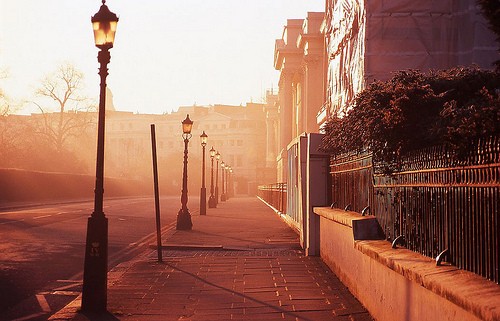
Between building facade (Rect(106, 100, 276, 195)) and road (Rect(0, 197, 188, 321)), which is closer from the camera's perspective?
road (Rect(0, 197, 188, 321))

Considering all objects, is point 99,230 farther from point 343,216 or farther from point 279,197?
point 279,197

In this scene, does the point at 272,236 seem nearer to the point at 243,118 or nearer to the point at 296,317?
the point at 296,317

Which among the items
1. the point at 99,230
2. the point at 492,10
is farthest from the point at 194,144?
the point at 492,10

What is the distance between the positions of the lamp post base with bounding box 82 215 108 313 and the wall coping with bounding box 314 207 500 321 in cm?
307

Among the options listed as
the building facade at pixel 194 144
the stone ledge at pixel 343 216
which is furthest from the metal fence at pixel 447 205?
the building facade at pixel 194 144

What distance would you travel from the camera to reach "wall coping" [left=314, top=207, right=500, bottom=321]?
4359 mm

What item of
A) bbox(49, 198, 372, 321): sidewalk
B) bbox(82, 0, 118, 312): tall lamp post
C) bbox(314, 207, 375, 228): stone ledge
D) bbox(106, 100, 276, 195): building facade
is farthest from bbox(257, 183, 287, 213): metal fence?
bbox(106, 100, 276, 195): building facade

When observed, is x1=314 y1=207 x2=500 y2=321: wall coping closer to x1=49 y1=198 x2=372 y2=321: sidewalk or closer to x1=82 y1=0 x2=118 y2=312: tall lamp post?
x1=49 y1=198 x2=372 y2=321: sidewalk

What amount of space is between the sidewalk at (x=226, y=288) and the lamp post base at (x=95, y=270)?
0.19m

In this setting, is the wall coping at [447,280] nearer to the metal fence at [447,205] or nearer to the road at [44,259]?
the metal fence at [447,205]

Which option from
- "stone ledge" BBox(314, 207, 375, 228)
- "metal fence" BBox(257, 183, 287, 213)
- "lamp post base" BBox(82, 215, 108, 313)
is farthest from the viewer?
"metal fence" BBox(257, 183, 287, 213)

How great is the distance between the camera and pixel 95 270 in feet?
30.1

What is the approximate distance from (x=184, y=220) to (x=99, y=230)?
16.7m

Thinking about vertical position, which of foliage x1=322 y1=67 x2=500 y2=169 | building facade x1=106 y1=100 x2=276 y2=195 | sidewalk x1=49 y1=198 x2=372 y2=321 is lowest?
sidewalk x1=49 y1=198 x2=372 y2=321
